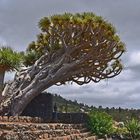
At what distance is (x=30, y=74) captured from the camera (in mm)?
22469

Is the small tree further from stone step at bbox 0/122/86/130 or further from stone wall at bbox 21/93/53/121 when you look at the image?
stone step at bbox 0/122/86/130

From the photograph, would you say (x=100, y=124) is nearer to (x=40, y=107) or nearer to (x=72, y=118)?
(x=72, y=118)

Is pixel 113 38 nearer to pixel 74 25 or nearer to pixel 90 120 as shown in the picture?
pixel 74 25

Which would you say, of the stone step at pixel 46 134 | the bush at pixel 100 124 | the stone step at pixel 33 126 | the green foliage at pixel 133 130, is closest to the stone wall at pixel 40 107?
the bush at pixel 100 124

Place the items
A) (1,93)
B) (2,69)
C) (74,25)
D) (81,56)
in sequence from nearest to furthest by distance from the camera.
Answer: (2,69) < (1,93) < (74,25) < (81,56)

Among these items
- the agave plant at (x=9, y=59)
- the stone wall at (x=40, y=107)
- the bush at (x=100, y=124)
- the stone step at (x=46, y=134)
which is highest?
the agave plant at (x=9, y=59)

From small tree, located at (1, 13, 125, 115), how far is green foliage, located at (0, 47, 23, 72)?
1456 millimetres

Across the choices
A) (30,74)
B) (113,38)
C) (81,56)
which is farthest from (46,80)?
(113,38)

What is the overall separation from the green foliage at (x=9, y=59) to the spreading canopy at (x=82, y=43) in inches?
96.3

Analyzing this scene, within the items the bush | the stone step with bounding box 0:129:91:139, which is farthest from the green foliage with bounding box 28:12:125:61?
the stone step with bounding box 0:129:91:139

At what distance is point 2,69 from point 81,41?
580cm

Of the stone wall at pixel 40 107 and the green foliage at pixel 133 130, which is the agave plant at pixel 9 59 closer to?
the stone wall at pixel 40 107

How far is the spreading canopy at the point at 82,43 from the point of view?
21.7 meters

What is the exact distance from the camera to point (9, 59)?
65.8 feet
